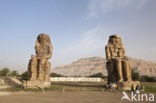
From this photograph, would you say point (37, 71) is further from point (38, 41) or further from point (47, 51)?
point (38, 41)

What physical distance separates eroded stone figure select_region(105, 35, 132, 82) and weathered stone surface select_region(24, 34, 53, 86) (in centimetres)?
573

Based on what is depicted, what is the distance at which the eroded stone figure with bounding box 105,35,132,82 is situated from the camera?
42.8ft

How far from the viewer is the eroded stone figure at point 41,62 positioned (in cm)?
1286

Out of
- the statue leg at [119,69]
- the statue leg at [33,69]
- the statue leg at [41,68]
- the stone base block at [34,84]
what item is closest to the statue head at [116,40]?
the statue leg at [119,69]

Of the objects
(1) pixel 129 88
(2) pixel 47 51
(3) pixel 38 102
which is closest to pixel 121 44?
(1) pixel 129 88

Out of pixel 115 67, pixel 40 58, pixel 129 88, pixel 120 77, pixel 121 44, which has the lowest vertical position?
pixel 129 88

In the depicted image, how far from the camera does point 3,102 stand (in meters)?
6.17

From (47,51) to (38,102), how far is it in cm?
804

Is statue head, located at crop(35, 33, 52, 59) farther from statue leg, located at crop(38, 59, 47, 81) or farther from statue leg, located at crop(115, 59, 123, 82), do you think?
statue leg, located at crop(115, 59, 123, 82)

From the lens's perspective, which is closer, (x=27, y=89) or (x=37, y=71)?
(x=27, y=89)

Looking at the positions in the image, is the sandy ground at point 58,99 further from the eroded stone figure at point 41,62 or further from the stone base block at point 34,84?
the eroded stone figure at point 41,62

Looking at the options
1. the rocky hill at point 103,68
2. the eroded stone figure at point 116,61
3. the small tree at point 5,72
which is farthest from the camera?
the rocky hill at point 103,68

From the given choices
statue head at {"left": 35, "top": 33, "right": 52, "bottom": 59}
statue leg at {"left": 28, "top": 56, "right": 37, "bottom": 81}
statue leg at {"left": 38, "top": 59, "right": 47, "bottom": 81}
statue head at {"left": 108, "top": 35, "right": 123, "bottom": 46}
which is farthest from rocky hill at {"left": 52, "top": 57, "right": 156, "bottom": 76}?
statue leg at {"left": 28, "top": 56, "right": 37, "bottom": 81}

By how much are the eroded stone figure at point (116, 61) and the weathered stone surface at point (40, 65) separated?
18.8 feet
